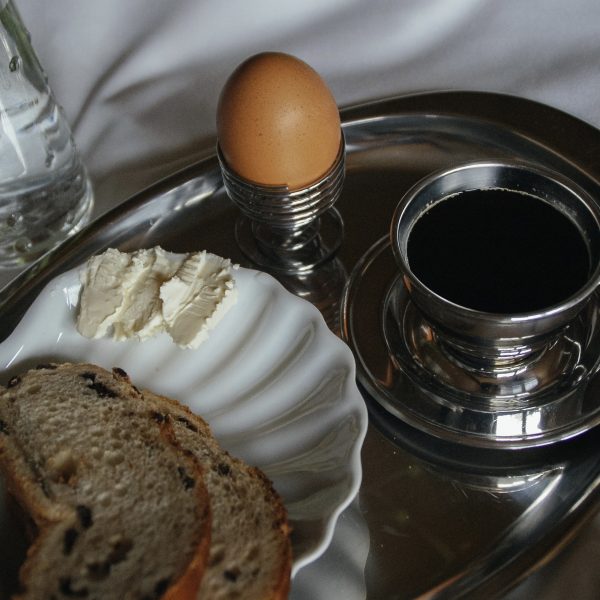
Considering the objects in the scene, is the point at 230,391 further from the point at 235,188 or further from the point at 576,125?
the point at 576,125

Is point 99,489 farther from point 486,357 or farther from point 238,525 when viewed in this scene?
point 486,357

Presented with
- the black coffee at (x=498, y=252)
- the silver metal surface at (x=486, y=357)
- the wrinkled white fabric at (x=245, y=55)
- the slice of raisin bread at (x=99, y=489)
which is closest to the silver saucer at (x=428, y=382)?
the silver metal surface at (x=486, y=357)

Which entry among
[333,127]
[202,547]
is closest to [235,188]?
[333,127]

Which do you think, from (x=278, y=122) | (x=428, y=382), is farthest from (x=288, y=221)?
(x=428, y=382)

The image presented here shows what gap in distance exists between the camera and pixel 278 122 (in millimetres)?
817

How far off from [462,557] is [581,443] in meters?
0.16

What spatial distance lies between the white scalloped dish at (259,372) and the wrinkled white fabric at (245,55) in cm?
Answer: 28

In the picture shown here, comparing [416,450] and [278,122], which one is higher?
[278,122]

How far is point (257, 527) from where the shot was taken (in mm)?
693

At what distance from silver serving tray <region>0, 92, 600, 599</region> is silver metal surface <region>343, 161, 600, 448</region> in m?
0.02

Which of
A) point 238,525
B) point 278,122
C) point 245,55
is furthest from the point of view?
point 245,55

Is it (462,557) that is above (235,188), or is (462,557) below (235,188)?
below

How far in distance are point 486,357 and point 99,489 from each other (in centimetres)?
36

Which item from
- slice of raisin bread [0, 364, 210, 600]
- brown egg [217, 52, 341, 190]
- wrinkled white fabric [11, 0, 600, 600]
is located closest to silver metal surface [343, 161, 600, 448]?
brown egg [217, 52, 341, 190]
